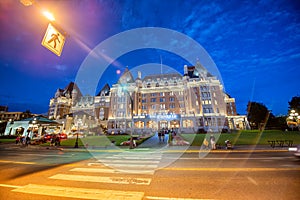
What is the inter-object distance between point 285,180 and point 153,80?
180 feet

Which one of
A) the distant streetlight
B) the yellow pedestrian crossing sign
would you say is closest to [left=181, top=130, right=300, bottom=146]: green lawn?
the yellow pedestrian crossing sign

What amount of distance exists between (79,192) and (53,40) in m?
6.13

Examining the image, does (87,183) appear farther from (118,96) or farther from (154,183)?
(118,96)

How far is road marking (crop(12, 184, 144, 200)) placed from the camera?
12.7ft

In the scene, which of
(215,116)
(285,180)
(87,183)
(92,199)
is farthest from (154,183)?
(215,116)

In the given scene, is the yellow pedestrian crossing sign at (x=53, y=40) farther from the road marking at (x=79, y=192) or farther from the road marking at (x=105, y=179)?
the road marking at (x=105, y=179)

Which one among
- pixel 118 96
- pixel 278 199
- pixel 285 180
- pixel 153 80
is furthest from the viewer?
pixel 153 80

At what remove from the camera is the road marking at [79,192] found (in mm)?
3876

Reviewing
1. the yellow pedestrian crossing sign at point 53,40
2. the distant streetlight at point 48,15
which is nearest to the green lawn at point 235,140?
the yellow pedestrian crossing sign at point 53,40

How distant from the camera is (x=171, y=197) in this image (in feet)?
12.5

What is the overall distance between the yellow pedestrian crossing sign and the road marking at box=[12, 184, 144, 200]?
5.35m

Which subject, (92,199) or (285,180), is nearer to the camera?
(92,199)

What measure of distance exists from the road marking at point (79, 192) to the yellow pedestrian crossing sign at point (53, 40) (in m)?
5.35

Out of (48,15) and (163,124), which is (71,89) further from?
(48,15)
